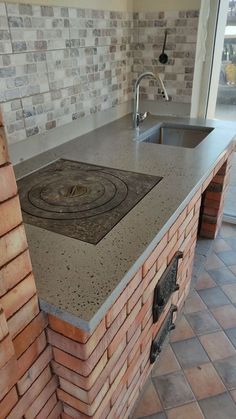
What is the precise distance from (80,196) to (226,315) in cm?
119

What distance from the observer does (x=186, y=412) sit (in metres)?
1.37

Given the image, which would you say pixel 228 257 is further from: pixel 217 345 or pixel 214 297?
pixel 217 345

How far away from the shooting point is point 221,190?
2.20 metres

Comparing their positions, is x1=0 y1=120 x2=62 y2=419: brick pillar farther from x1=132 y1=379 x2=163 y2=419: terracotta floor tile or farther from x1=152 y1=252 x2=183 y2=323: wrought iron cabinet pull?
x1=132 y1=379 x2=163 y2=419: terracotta floor tile

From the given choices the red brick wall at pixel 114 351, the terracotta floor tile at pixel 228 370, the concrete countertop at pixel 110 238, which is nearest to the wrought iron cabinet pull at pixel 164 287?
the red brick wall at pixel 114 351

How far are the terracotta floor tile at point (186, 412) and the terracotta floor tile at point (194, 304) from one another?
1.81 ft

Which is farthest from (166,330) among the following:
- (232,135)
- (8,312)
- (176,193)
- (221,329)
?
(232,135)

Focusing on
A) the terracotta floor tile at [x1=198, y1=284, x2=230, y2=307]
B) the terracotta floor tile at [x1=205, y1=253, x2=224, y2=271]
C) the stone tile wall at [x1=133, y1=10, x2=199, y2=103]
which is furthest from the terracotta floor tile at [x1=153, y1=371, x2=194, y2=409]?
the stone tile wall at [x1=133, y1=10, x2=199, y2=103]

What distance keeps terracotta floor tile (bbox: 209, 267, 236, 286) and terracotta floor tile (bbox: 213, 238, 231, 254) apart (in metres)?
0.21

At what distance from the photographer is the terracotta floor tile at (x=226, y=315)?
5.84 ft

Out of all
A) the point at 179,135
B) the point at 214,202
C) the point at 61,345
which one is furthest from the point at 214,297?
the point at 61,345

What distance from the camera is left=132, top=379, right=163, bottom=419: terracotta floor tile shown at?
1.37 m

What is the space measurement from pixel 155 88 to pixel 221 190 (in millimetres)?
823

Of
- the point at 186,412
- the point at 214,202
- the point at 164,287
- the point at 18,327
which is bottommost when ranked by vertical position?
the point at 186,412
